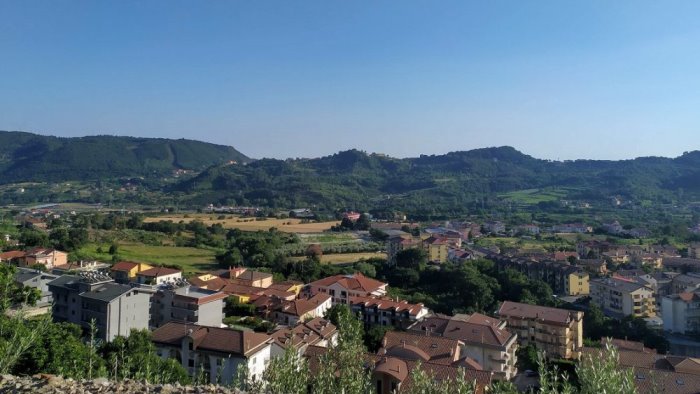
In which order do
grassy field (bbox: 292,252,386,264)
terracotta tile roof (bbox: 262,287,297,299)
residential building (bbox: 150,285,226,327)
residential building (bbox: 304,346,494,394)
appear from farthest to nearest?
grassy field (bbox: 292,252,386,264) < terracotta tile roof (bbox: 262,287,297,299) < residential building (bbox: 150,285,226,327) < residential building (bbox: 304,346,494,394)

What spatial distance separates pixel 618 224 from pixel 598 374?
226 feet

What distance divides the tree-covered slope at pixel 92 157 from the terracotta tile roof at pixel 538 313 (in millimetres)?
128247

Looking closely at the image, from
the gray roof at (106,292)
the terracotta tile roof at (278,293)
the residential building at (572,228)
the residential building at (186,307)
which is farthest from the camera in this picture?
the residential building at (572,228)

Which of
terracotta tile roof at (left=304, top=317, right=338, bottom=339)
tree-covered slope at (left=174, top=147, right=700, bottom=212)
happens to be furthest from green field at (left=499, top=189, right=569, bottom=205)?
terracotta tile roof at (left=304, top=317, right=338, bottom=339)

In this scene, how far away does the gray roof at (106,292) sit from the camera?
1911cm

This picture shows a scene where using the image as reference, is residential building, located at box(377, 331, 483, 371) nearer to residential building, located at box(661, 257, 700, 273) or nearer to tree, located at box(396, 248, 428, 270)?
tree, located at box(396, 248, 428, 270)

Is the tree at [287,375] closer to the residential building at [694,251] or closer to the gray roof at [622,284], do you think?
the gray roof at [622,284]

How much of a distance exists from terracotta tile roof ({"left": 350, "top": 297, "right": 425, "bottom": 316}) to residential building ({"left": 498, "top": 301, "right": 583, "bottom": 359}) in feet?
12.5

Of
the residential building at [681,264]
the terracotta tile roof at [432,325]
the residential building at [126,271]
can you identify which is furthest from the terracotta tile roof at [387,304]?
the residential building at [681,264]

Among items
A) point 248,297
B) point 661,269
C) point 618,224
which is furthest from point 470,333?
point 618,224

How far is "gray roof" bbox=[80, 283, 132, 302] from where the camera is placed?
19109 mm

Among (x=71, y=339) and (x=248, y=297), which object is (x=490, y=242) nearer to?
(x=248, y=297)

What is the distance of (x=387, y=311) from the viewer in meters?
25.0

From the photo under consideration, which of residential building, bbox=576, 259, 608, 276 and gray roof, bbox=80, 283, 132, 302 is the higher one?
gray roof, bbox=80, 283, 132, 302
